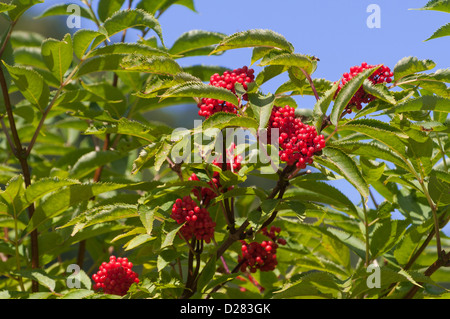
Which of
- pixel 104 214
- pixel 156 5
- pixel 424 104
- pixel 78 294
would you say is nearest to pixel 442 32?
pixel 424 104

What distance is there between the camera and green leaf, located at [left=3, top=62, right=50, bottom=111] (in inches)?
85.4

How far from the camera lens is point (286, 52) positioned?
1.72 meters

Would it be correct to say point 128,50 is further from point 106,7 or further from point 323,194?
point 323,194

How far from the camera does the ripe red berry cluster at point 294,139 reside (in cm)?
162

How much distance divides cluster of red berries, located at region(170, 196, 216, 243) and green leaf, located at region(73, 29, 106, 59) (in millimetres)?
798

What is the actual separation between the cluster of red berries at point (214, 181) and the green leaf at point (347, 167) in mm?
335

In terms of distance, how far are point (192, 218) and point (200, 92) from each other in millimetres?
405

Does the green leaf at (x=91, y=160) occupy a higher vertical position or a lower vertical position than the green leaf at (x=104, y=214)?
higher

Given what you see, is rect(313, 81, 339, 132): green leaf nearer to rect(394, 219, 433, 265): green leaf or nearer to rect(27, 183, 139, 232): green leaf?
rect(394, 219, 433, 265): green leaf

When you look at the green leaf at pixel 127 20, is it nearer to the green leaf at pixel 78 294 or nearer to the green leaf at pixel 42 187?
the green leaf at pixel 42 187

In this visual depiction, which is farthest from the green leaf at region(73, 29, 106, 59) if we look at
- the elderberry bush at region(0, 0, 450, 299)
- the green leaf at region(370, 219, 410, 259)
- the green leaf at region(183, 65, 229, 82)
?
the green leaf at region(370, 219, 410, 259)

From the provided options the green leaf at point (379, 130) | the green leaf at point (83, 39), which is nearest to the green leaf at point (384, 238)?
the green leaf at point (379, 130)

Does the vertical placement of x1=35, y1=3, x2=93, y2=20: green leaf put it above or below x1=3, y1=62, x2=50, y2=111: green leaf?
above

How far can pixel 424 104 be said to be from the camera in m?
1.71
